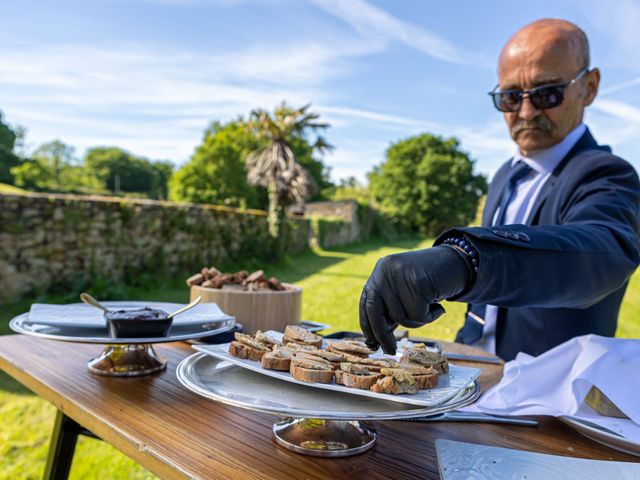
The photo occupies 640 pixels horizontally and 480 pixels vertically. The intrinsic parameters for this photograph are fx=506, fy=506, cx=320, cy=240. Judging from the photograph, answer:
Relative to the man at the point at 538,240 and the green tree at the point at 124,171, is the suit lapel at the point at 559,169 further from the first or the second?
the green tree at the point at 124,171

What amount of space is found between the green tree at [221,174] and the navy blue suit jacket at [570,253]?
128ft

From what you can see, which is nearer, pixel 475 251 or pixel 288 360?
pixel 475 251

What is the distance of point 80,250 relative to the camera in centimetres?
872

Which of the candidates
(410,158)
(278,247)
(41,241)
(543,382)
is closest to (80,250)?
(41,241)

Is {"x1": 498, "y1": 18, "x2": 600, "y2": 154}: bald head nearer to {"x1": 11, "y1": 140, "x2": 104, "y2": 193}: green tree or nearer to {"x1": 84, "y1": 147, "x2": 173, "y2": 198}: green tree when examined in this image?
{"x1": 11, "y1": 140, "x2": 104, "y2": 193}: green tree

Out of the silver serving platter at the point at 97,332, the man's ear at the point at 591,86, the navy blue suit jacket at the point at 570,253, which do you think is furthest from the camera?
the man's ear at the point at 591,86

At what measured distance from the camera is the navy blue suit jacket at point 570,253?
0.88 metres

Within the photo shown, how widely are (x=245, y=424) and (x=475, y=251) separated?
0.56m

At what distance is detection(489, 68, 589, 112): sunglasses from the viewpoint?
1.92m

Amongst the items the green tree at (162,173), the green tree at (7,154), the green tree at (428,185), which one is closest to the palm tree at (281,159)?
the green tree at (428,185)

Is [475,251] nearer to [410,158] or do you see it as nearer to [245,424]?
[245,424]

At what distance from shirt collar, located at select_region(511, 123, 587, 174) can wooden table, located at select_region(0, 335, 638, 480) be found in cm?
129

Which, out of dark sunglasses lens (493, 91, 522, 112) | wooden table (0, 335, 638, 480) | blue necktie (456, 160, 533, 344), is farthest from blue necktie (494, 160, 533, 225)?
wooden table (0, 335, 638, 480)

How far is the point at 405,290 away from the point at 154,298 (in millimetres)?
8967
